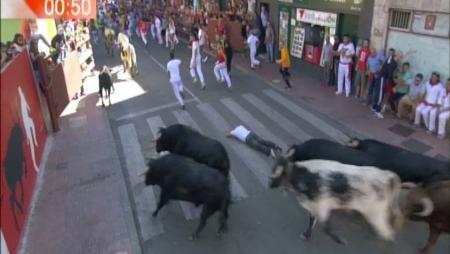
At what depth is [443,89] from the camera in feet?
31.2

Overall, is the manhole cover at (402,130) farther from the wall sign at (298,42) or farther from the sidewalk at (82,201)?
the sidewalk at (82,201)

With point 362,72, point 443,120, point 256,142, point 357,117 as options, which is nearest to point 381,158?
point 256,142

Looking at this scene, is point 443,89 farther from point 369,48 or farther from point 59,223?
point 59,223

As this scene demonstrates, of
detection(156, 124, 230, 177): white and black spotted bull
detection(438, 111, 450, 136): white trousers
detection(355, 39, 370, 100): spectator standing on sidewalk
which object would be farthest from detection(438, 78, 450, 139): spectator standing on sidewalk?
detection(156, 124, 230, 177): white and black spotted bull

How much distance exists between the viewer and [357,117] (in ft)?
38.8

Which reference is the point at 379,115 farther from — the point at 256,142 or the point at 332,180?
the point at 332,180

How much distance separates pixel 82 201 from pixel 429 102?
8.40 meters

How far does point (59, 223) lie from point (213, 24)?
16808mm

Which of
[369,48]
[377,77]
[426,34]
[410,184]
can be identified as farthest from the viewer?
[369,48]

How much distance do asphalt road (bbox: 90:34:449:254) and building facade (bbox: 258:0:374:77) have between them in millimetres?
2352

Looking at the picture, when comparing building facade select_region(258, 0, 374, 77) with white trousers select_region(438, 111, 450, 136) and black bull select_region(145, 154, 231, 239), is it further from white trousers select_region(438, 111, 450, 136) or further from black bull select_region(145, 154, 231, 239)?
black bull select_region(145, 154, 231, 239)

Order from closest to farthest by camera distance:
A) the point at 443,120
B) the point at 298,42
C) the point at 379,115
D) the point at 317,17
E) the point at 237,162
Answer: the point at 237,162 → the point at 443,120 → the point at 379,115 → the point at 317,17 → the point at 298,42

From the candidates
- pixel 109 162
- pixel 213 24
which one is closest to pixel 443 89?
pixel 109 162

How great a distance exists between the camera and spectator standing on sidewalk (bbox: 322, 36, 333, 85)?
14.4 m
